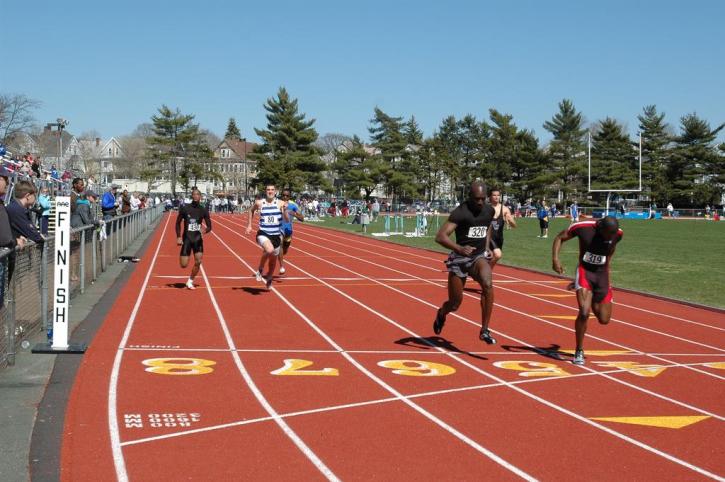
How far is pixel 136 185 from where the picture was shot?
439ft

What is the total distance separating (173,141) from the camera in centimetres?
9744

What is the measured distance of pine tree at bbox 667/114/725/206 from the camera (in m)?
81.4

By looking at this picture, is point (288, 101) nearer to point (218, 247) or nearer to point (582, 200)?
point (582, 200)

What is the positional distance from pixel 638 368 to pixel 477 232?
227 centimetres

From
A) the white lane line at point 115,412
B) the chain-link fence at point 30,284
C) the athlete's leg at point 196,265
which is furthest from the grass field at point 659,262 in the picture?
the chain-link fence at point 30,284

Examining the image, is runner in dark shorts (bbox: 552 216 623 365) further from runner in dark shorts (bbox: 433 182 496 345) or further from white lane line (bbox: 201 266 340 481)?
white lane line (bbox: 201 266 340 481)

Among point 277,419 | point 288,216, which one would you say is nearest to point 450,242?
point 277,419

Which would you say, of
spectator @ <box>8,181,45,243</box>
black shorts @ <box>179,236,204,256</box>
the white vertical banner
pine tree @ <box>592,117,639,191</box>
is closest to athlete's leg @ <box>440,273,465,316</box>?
the white vertical banner

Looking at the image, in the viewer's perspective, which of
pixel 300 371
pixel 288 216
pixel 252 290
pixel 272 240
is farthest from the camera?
pixel 288 216

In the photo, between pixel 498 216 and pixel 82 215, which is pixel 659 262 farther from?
pixel 82 215

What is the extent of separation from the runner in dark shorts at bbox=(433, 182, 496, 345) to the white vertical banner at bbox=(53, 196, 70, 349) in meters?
4.06

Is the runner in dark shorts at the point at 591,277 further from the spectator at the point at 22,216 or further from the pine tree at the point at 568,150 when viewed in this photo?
the pine tree at the point at 568,150

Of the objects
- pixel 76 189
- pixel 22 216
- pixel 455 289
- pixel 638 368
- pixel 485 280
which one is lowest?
pixel 638 368

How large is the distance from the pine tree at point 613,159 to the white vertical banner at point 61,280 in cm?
7685
